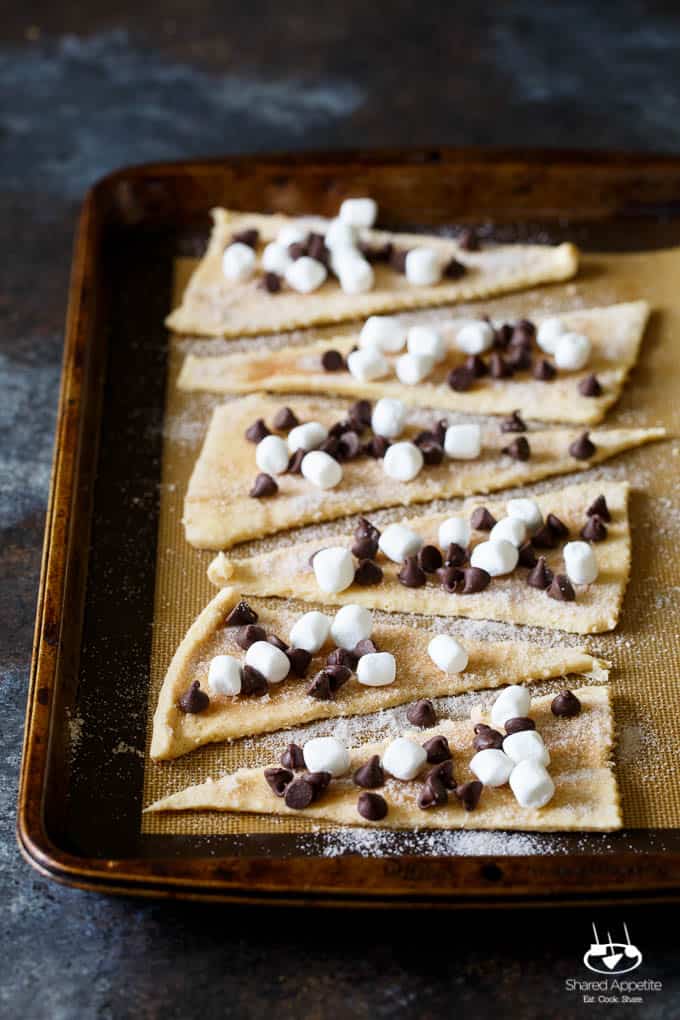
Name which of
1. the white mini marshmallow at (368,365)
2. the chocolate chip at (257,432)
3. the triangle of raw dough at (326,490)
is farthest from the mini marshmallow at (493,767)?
the white mini marshmallow at (368,365)

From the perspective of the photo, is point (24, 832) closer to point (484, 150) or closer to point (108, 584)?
point (108, 584)

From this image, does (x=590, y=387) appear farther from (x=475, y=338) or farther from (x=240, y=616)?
(x=240, y=616)

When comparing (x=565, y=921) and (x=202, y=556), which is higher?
(x=202, y=556)

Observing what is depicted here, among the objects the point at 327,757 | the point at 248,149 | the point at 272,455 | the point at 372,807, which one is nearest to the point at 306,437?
the point at 272,455

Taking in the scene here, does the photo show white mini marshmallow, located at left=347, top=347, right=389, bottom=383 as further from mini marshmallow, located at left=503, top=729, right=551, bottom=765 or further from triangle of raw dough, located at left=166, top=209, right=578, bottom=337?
mini marshmallow, located at left=503, top=729, right=551, bottom=765

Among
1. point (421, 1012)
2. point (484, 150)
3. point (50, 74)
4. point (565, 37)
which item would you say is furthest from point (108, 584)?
point (565, 37)
